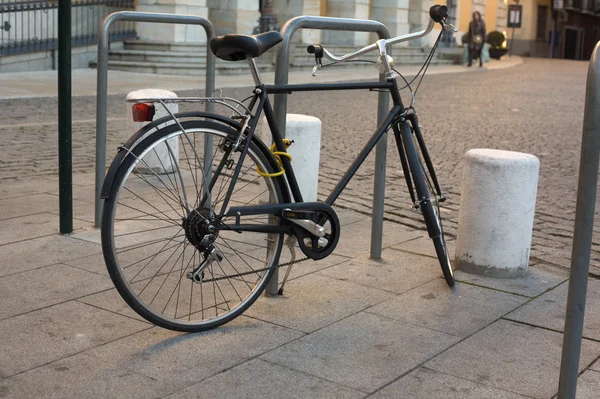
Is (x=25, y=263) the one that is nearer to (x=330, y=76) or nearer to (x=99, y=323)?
(x=99, y=323)

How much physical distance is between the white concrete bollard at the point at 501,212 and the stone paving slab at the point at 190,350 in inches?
→ 56.8

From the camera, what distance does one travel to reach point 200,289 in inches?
170

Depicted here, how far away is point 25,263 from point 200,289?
3.32 feet

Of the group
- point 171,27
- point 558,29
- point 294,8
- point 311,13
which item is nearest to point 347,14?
point 311,13

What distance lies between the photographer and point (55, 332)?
3.78 meters

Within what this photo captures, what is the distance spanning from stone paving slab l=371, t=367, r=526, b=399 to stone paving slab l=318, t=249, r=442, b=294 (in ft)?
3.68

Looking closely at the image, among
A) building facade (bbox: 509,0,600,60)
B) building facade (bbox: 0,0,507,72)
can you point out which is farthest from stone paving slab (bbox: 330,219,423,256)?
building facade (bbox: 509,0,600,60)

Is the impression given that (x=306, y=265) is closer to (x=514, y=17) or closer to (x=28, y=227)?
(x=28, y=227)

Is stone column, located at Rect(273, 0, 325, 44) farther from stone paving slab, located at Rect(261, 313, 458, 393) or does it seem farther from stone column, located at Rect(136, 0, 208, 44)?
stone paving slab, located at Rect(261, 313, 458, 393)

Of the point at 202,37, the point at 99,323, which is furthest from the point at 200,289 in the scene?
the point at 202,37

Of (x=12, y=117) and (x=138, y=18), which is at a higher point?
(x=138, y=18)

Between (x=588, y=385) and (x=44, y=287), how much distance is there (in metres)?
2.40

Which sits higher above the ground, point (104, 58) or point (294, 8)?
point (294, 8)

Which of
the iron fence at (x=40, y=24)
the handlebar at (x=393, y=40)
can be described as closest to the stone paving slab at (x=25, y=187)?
the handlebar at (x=393, y=40)
